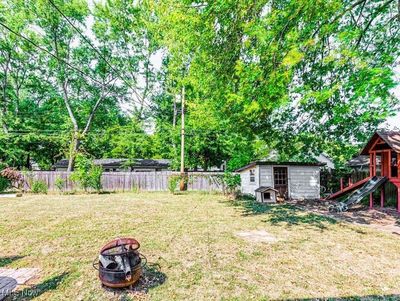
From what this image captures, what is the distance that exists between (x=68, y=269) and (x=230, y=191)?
1207 cm

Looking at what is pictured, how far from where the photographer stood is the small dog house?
11.8m

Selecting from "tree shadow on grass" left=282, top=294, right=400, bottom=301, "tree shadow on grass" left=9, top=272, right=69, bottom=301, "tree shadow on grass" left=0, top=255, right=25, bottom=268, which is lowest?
"tree shadow on grass" left=0, top=255, right=25, bottom=268

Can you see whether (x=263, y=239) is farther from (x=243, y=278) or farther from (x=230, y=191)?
(x=230, y=191)

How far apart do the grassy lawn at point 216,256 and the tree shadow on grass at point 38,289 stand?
0.8 inches

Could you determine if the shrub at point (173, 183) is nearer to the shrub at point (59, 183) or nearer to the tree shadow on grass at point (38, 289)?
the shrub at point (59, 183)

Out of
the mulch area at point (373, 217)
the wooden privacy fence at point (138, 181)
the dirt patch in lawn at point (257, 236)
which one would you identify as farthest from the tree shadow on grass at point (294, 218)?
the wooden privacy fence at point (138, 181)

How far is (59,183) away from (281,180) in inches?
560

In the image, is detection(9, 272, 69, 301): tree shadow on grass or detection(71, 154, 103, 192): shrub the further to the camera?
detection(71, 154, 103, 192): shrub

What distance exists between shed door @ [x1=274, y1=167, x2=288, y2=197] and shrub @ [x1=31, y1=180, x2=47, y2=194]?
14.6 meters

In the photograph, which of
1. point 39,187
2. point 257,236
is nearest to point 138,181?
point 39,187

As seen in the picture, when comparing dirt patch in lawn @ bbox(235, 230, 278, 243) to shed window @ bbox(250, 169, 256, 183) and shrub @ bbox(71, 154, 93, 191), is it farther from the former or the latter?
shrub @ bbox(71, 154, 93, 191)

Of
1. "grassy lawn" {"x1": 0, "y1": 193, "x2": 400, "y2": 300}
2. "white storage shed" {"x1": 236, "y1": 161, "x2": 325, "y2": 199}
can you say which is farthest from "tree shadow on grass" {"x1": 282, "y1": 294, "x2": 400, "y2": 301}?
"white storage shed" {"x1": 236, "y1": 161, "x2": 325, "y2": 199}

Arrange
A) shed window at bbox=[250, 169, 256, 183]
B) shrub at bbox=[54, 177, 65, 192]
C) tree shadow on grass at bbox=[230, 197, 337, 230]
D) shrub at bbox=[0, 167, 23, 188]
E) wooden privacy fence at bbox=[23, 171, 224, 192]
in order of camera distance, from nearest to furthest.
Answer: tree shadow on grass at bbox=[230, 197, 337, 230]
shed window at bbox=[250, 169, 256, 183]
shrub at bbox=[0, 167, 23, 188]
shrub at bbox=[54, 177, 65, 192]
wooden privacy fence at bbox=[23, 171, 224, 192]

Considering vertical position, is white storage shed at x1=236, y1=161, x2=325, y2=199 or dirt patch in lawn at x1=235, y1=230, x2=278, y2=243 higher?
white storage shed at x1=236, y1=161, x2=325, y2=199
